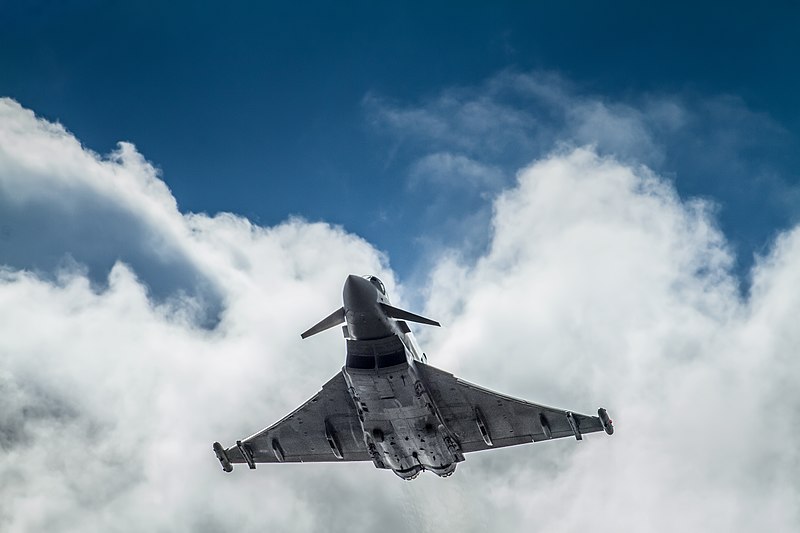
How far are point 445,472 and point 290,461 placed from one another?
11853 mm

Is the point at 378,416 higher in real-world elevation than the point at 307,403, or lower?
lower

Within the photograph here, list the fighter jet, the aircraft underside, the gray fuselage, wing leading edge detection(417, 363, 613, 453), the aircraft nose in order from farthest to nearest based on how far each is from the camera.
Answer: wing leading edge detection(417, 363, 613, 453)
the aircraft underside
the fighter jet
the gray fuselage
the aircraft nose

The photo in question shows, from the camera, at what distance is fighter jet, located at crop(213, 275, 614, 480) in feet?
116

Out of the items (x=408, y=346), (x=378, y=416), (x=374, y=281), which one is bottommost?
(x=378, y=416)

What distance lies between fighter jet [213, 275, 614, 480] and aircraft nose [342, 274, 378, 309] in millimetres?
53

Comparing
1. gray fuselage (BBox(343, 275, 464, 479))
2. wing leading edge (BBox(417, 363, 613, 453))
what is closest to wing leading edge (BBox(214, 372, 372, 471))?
gray fuselage (BBox(343, 275, 464, 479))

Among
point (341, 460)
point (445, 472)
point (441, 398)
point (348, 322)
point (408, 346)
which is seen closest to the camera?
point (348, 322)

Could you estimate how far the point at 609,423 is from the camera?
1537 inches

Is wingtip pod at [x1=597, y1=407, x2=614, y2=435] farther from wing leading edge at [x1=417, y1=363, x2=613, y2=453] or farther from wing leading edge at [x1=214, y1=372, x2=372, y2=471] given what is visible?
wing leading edge at [x1=214, y1=372, x2=372, y2=471]

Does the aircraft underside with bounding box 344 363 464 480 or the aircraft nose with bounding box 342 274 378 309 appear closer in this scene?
the aircraft nose with bounding box 342 274 378 309

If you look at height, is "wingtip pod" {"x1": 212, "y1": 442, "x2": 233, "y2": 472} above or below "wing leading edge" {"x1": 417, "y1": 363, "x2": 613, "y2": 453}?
above

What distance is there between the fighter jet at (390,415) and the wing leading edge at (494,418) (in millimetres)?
65

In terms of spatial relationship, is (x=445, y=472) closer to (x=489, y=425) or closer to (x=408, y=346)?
(x=489, y=425)

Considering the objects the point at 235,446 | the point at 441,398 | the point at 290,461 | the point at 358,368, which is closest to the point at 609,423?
the point at 441,398
